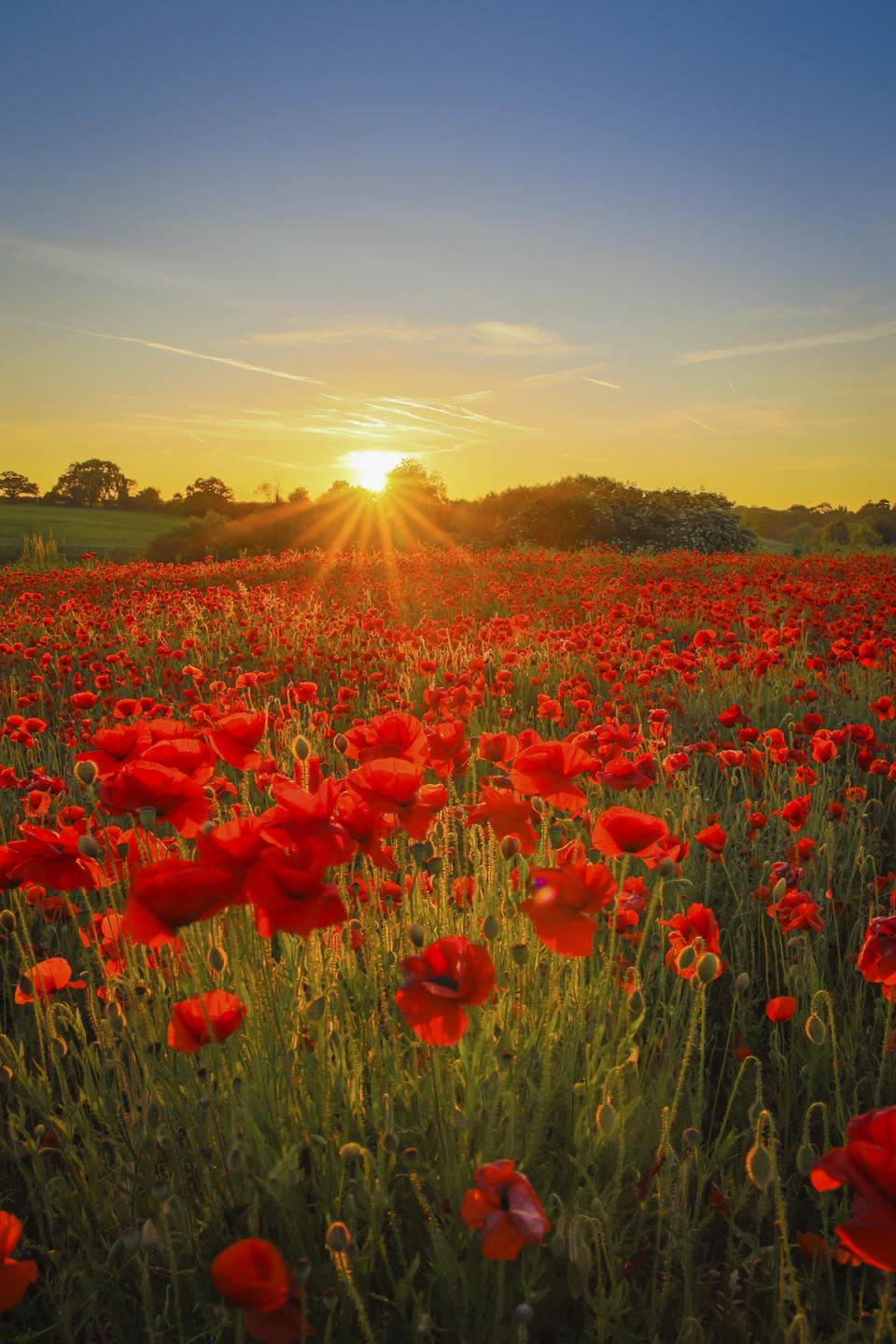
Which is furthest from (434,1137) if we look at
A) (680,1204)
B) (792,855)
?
(792,855)

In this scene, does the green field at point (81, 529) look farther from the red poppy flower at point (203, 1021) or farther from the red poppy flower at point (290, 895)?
the red poppy flower at point (290, 895)

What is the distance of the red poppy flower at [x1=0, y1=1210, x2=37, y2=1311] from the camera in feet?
2.81

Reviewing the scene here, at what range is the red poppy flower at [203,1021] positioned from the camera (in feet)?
4.36

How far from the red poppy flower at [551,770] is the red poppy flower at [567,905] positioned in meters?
0.34

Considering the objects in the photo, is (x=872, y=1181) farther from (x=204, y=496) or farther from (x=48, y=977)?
(x=204, y=496)

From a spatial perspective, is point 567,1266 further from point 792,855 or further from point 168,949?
point 792,855

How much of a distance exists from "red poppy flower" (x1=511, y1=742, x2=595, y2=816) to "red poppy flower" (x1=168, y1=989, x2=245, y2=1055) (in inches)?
27.5

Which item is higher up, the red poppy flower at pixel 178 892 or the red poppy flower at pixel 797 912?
the red poppy flower at pixel 178 892

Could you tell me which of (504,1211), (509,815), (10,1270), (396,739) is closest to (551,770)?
(509,815)

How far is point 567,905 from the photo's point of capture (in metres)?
1.26

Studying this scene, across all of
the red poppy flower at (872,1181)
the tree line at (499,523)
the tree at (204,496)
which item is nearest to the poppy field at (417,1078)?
the red poppy flower at (872,1181)

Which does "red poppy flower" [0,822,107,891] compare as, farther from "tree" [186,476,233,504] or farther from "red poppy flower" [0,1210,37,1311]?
"tree" [186,476,233,504]

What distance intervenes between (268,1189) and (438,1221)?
0.52 metres

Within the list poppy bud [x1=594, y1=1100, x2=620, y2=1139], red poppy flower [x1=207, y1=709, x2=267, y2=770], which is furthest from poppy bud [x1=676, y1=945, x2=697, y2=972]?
red poppy flower [x1=207, y1=709, x2=267, y2=770]
